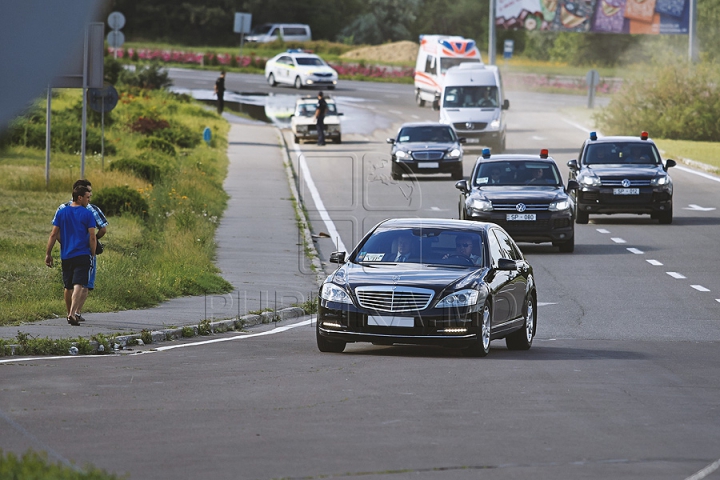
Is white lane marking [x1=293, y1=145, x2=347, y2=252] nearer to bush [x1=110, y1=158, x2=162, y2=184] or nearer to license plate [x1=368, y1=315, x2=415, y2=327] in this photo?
bush [x1=110, y1=158, x2=162, y2=184]

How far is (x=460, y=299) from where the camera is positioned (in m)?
11.8

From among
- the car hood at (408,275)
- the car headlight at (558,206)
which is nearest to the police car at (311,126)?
the car headlight at (558,206)

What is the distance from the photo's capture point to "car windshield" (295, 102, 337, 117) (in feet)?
159

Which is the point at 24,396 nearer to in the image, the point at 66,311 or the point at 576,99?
the point at 66,311

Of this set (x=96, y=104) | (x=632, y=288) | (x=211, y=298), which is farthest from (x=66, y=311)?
(x=96, y=104)

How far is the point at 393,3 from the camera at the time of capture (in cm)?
11012

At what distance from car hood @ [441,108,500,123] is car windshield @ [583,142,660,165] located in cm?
1631

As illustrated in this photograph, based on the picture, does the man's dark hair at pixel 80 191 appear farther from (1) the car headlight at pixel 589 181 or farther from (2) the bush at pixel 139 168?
(2) the bush at pixel 139 168

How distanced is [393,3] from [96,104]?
82.4 meters

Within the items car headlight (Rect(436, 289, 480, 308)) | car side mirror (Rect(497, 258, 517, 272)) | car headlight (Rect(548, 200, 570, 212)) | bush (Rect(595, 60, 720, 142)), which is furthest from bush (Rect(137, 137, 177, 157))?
car headlight (Rect(436, 289, 480, 308))

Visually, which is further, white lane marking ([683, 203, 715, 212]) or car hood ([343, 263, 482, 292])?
white lane marking ([683, 203, 715, 212])

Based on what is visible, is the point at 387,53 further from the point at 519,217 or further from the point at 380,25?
the point at 519,217

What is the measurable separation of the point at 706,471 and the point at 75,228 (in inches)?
368

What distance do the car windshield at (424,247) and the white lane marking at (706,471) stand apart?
6523 millimetres
